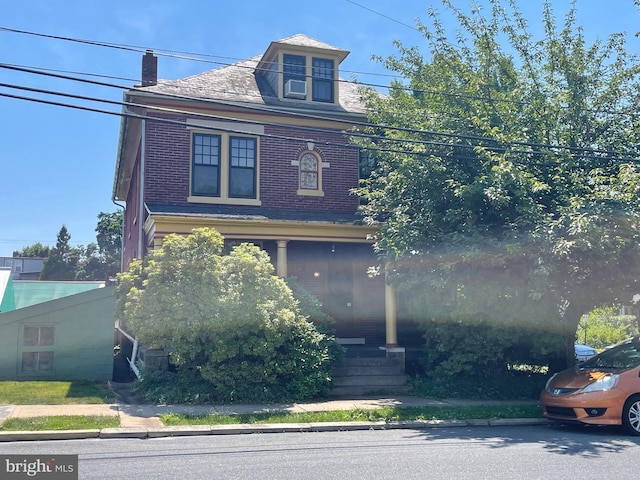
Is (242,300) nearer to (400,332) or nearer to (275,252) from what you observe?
(275,252)

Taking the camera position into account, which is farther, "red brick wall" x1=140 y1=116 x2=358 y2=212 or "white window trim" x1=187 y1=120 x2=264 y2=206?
"white window trim" x1=187 y1=120 x2=264 y2=206

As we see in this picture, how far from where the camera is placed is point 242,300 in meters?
12.3

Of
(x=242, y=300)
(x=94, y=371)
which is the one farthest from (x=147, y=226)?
(x=242, y=300)

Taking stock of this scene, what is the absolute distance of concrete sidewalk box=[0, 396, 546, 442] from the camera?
9.19 m

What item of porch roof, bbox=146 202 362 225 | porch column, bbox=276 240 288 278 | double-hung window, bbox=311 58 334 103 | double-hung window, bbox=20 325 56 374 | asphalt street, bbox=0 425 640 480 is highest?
double-hung window, bbox=311 58 334 103

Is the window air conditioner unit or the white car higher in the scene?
the window air conditioner unit

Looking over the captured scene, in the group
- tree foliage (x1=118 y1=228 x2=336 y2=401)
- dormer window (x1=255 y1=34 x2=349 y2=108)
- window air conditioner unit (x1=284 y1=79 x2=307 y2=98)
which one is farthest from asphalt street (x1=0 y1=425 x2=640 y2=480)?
dormer window (x1=255 y1=34 x2=349 y2=108)

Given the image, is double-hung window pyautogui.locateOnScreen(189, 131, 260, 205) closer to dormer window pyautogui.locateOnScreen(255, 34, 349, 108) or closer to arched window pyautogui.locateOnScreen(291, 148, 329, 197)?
arched window pyautogui.locateOnScreen(291, 148, 329, 197)

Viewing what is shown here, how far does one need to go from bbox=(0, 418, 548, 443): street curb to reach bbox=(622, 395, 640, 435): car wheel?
167 cm

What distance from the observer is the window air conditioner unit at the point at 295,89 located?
17000 mm

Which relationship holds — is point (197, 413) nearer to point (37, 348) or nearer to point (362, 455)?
point (362, 455)

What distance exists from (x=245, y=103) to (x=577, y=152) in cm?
807

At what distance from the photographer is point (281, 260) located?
1551 centimetres

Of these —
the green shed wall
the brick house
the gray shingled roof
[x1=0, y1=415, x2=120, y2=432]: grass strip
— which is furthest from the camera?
the gray shingled roof
